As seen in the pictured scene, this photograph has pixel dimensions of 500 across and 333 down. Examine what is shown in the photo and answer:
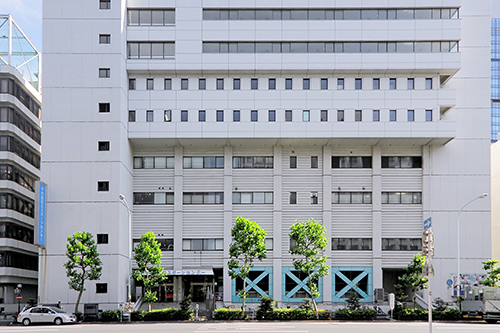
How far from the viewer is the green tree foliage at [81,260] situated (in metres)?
46.9

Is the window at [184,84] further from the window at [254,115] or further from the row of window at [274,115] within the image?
the window at [254,115]

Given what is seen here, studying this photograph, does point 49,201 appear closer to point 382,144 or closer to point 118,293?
point 118,293

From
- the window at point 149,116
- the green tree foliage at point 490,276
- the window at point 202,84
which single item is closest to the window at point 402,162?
the green tree foliage at point 490,276

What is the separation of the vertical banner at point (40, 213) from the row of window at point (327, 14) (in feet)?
76.0

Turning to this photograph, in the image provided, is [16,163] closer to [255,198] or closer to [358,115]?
[255,198]

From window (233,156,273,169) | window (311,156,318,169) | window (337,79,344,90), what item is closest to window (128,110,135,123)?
window (233,156,273,169)

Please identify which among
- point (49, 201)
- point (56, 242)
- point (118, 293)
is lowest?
point (118, 293)

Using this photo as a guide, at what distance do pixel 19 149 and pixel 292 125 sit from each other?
3096 cm

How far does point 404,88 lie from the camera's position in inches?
2188

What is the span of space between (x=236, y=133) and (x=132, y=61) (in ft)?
41.1

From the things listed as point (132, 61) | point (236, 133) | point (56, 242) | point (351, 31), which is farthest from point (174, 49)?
point (56, 242)

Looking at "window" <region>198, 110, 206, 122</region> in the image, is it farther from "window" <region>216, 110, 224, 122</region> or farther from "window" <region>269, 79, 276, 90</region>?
"window" <region>269, 79, 276, 90</region>

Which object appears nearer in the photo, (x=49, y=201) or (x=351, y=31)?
(x=49, y=201)

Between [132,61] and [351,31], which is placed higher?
[351,31]
